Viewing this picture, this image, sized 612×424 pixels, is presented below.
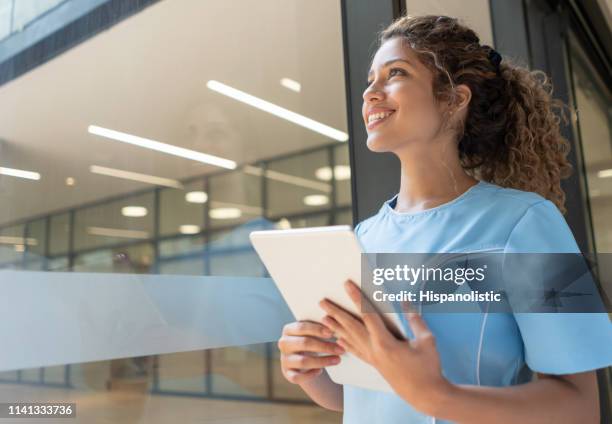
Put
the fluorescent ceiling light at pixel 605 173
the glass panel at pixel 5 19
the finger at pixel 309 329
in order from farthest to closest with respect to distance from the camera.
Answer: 1. the fluorescent ceiling light at pixel 605 173
2. the glass panel at pixel 5 19
3. the finger at pixel 309 329

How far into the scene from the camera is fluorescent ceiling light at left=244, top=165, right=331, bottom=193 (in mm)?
1192

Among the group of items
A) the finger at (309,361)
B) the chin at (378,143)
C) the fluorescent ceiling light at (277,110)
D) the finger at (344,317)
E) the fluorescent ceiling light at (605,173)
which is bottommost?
the finger at (309,361)

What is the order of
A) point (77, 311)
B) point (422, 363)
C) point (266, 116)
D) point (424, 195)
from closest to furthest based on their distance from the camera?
point (422, 363) < point (77, 311) < point (424, 195) < point (266, 116)

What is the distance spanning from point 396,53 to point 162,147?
1.60ft

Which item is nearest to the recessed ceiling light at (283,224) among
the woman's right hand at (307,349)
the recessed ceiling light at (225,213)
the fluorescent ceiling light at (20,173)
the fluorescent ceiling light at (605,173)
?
the recessed ceiling light at (225,213)

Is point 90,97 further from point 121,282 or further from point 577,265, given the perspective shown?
point 577,265

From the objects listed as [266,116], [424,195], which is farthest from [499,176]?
[266,116]

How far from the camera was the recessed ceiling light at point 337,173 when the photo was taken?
1357 mm

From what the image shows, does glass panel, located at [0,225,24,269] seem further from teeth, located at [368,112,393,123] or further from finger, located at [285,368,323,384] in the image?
teeth, located at [368,112,393,123]

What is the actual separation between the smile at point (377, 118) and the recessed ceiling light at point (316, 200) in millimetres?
326

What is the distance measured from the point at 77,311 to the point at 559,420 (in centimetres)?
70

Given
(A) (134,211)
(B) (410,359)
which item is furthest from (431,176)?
(A) (134,211)

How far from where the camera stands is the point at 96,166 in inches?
35.7

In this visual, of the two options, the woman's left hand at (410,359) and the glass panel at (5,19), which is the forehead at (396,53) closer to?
the woman's left hand at (410,359)
